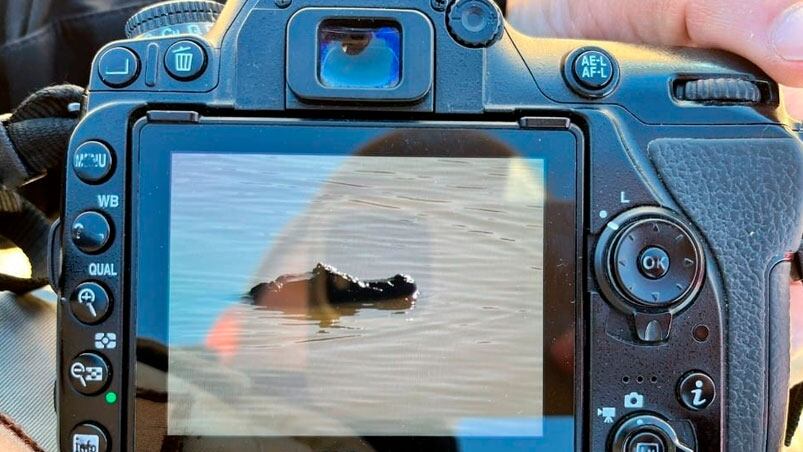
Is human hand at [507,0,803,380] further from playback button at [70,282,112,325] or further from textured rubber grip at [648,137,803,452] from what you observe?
playback button at [70,282,112,325]

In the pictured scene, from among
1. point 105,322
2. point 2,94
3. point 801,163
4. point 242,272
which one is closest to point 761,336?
point 801,163

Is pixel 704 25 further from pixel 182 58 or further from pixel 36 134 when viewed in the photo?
pixel 36 134

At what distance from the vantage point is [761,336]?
77cm

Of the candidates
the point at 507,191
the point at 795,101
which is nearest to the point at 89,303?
the point at 507,191

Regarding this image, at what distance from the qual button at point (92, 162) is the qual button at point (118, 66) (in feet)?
0.21

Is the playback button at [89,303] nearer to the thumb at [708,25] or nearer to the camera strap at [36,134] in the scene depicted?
the camera strap at [36,134]

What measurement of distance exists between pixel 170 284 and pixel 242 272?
A: 0.07 metres

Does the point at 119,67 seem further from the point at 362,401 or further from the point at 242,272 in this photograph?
the point at 362,401

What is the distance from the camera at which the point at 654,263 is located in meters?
0.75

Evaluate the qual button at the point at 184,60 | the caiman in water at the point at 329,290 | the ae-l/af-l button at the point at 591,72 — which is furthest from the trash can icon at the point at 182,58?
the ae-l/af-l button at the point at 591,72

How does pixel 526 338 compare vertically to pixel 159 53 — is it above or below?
below

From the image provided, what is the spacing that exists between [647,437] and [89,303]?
1.76 ft

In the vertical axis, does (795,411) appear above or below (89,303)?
below

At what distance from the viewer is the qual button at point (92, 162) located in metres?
0.75
